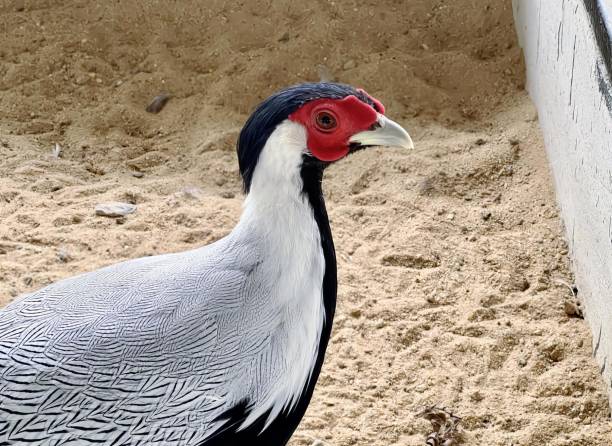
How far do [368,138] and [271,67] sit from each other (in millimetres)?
3096

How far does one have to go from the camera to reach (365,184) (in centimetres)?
502

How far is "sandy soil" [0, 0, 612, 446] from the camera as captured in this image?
12.3 ft

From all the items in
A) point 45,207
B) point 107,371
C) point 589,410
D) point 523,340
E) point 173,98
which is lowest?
point 107,371

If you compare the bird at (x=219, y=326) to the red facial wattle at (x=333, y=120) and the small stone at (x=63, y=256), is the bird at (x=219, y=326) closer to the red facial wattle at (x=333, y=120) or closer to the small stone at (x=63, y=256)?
the red facial wattle at (x=333, y=120)

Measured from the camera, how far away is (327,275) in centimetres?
285

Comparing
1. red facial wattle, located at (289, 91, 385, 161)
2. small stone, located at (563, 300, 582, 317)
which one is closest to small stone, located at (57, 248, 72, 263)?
red facial wattle, located at (289, 91, 385, 161)

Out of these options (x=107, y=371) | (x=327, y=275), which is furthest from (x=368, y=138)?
(x=107, y=371)

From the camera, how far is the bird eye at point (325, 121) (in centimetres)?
268

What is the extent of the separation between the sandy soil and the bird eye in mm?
1382

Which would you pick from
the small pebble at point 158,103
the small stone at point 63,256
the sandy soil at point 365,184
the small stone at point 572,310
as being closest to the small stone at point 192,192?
the sandy soil at point 365,184

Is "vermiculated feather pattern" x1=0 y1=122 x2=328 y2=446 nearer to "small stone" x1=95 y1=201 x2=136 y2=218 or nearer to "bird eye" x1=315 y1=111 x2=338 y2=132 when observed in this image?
"bird eye" x1=315 y1=111 x2=338 y2=132

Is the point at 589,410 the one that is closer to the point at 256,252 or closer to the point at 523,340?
the point at 523,340

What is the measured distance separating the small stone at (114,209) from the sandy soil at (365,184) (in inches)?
2.0

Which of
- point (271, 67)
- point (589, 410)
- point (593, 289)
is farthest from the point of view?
point (271, 67)
